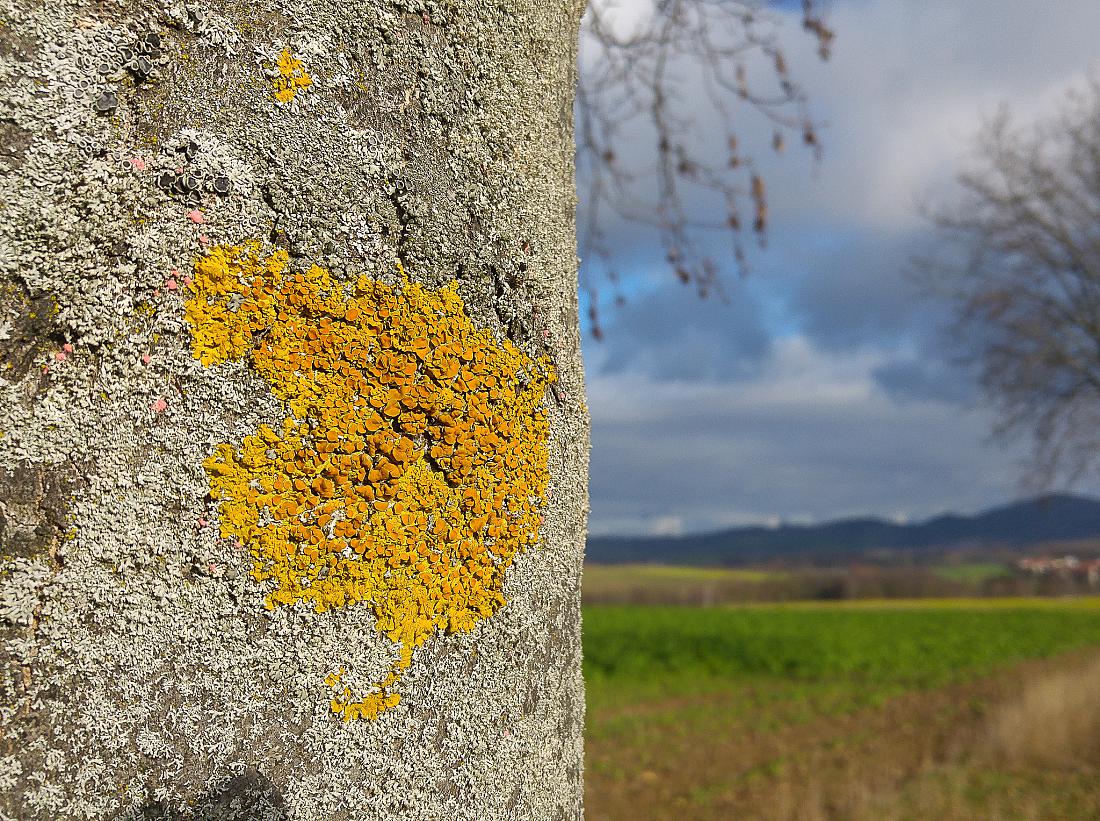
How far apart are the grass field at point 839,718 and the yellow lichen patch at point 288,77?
9.16 m

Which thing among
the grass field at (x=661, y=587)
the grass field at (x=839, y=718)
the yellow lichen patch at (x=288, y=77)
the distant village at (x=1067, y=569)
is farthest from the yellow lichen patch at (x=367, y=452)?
the distant village at (x=1067, y=569)

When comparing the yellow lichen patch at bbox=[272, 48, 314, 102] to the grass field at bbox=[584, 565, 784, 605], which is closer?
the yellow lichen patch at bbox=[272, 48, 314, 102]

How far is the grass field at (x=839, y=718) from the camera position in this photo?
930 cm

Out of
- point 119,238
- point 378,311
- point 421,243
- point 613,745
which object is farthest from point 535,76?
point 613,745

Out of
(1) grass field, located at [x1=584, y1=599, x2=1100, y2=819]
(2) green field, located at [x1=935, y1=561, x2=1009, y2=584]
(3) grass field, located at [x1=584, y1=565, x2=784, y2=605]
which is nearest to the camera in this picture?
(1) grass field, located at [x1=584, y1=599, x2=1100, y2=819]

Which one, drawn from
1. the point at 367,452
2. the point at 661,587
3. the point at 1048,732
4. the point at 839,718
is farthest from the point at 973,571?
the point at 367,452

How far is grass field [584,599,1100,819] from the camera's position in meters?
9.30

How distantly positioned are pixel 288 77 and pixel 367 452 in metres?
0.45

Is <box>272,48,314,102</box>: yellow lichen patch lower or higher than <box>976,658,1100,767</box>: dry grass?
higher

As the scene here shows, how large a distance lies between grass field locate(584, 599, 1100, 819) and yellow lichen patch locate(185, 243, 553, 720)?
28.8ft

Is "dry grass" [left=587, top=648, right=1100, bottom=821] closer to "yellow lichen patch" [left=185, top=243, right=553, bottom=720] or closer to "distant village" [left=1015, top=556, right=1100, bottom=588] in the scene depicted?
"yellow lichen patch" [left=185, top=243, right=553, bottom=720]

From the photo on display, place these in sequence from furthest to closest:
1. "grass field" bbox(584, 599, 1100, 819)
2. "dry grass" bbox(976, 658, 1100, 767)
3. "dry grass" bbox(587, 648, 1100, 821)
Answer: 1. "dry grass" bbox(976, 658, 1100, 767)
2. "grass field" bbox(584, 599, 1100, 819)
3. "dry grass" bbox(587, 648, 1100, 821)

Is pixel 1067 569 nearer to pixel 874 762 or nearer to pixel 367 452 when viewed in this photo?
pixel 874 762

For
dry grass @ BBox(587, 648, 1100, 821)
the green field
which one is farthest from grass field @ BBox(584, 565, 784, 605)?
dry grass @ BBox(587, 648, 1100, 821)
